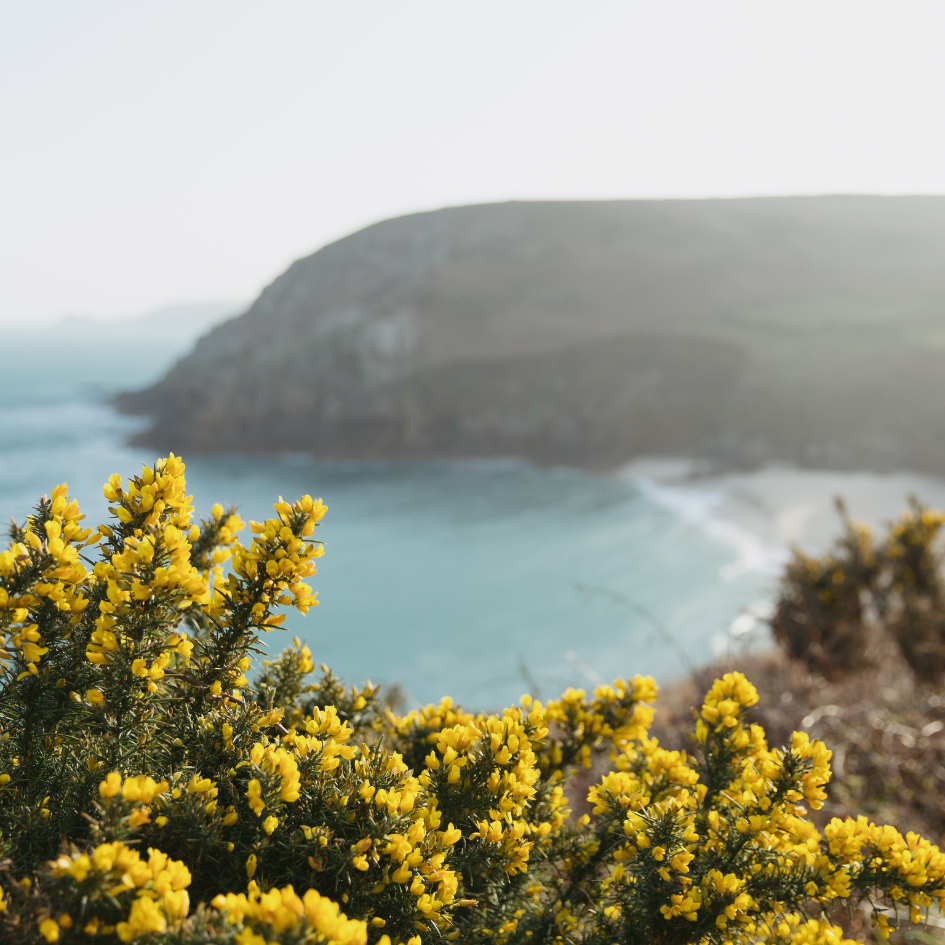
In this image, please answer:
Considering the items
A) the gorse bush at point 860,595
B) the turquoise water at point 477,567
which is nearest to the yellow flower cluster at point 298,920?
the turquoise water at point 477,567

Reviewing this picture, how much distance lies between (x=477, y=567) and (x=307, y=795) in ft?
68.8

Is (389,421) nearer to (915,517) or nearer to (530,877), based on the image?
(915,517)

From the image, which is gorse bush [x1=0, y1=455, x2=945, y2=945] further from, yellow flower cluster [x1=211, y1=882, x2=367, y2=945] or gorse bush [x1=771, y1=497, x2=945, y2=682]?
gorse bush [x1=771, y1=497, x2=945, y2=682]

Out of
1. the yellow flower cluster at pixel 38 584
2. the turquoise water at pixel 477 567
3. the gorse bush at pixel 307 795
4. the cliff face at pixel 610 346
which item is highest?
the cliff face at pixel 610 346

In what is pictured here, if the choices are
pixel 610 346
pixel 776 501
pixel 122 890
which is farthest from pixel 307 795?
pixel 610 346

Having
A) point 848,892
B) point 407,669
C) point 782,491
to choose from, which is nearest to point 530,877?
point 848,892

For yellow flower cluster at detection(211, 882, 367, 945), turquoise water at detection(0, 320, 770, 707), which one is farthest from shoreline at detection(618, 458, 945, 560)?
yellow flower cluster at detection(211, 882, 367, 945)

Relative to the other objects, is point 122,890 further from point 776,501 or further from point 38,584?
point 776,501

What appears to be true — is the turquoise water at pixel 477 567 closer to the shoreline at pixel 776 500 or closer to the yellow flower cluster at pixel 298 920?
the shoreline at pixel 776 500

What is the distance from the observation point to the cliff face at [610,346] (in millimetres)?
29859

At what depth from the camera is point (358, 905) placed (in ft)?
3.77

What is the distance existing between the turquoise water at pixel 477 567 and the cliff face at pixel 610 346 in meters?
3.36

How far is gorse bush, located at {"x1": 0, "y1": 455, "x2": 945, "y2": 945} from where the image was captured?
1.13 metres

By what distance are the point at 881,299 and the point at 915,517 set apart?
37506 millimetres
